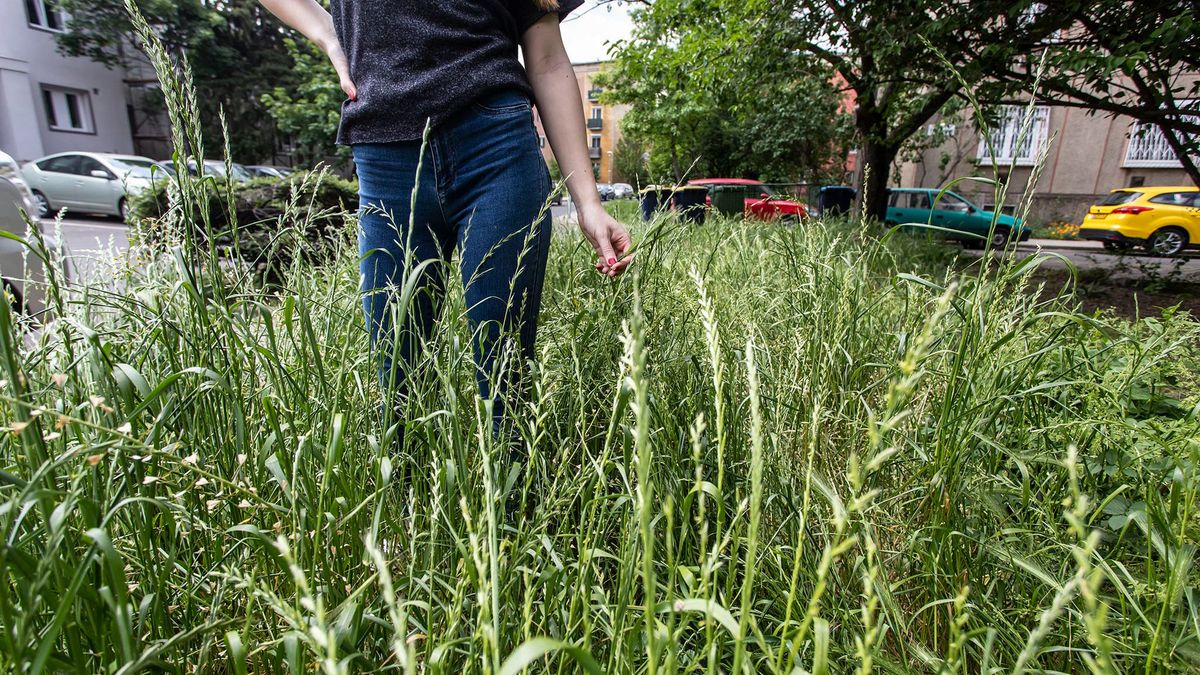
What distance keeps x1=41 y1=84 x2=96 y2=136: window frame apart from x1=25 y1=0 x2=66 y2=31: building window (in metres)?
1.64

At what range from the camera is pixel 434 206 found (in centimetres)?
134

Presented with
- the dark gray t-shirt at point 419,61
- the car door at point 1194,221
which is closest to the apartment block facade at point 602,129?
the car door at point 1194,221

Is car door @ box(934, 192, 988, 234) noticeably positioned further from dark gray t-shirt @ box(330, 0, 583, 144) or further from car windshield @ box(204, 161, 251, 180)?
dark gray t-shirt @ box(330, 0, 583, 144)

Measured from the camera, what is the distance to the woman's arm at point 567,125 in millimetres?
1347

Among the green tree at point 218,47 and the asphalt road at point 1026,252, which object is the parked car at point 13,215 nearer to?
the asphalt road at point 1026,252

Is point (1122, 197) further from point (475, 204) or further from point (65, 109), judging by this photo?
point (65, 109)

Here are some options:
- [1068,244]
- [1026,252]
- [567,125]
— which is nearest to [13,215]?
[567,125]

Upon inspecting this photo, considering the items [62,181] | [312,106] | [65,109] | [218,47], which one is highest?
[218,47]

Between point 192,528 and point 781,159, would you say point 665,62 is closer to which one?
point 192,528

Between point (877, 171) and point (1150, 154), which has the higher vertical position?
point (1150, 154)

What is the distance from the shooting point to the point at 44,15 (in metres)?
17.0

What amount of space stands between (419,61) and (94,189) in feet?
45.0

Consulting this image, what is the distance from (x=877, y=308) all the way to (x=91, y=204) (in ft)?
47.2

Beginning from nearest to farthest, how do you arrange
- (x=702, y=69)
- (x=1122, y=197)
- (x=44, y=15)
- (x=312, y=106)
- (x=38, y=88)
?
(x=702, y=69) → (x=1122, y=197) → (x=312, y=106) → (x=38, y=88) → (x=44, y=15)
